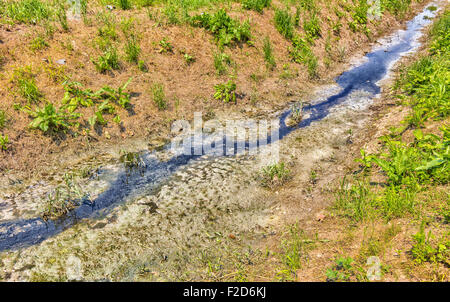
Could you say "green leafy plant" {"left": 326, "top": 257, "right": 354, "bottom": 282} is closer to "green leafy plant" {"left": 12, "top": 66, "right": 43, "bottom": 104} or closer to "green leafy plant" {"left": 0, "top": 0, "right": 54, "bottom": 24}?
"green leafy plant" {"left": 12, "top": 66, "right": 43, "bottom": 104}

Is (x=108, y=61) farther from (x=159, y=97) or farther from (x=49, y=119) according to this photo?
(x=49, y=119)

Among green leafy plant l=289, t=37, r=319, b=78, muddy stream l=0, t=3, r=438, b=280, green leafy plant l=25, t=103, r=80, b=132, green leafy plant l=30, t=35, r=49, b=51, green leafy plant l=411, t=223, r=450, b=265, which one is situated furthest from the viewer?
green leafy plant l=289, t=37, r=319, b=78

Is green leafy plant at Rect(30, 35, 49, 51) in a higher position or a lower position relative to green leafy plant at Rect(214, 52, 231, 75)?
higher

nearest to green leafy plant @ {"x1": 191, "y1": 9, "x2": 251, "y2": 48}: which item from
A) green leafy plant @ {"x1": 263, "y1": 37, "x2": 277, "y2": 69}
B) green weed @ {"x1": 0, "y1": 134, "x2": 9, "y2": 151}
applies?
green leafy plant @ {"x1": 263, "y1": 37, "x2": 277, "y2": 69}

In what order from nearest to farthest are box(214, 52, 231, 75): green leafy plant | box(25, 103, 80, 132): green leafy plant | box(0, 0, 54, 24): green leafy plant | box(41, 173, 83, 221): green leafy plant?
box(41, 173, 83, 221): green leafy plant → box(25, 103, 80, 132): green leafy plant → box(0, 0, 54, 24): green leafy plant → box(214, 52, 231, 75): green leafy plant

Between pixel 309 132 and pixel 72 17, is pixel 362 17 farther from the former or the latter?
pixel 72 17

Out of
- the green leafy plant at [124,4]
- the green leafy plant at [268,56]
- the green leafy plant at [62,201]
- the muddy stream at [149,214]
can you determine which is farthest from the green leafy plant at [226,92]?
the green leafy plant at [62,201]

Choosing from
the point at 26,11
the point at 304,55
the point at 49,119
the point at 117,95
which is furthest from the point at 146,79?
the point at 304,55
